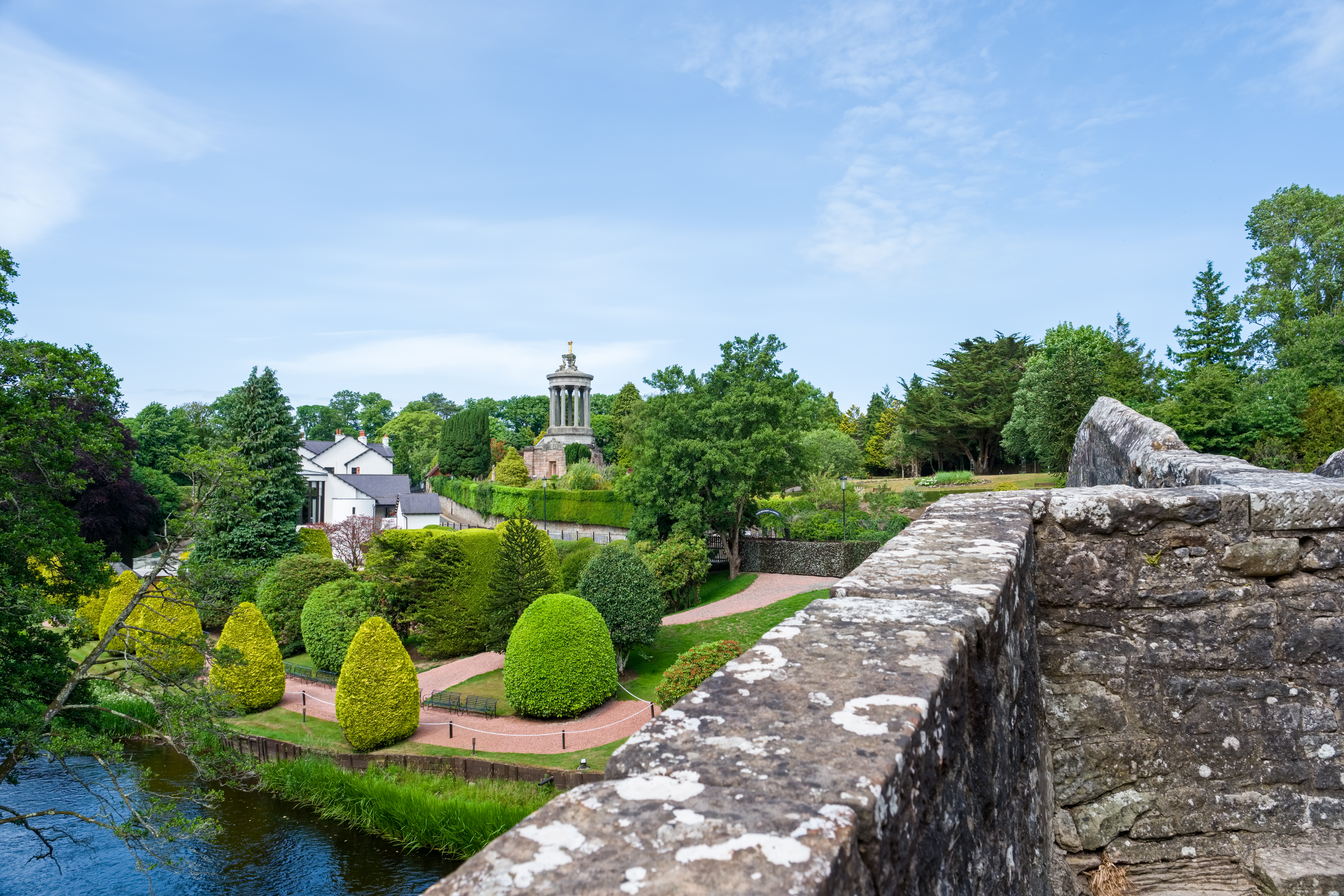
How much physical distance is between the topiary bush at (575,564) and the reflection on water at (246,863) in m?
9.69

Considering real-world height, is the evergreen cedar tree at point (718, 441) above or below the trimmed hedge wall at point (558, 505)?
above

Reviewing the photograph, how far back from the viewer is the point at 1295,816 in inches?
112

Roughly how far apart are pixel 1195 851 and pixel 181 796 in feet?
43.3

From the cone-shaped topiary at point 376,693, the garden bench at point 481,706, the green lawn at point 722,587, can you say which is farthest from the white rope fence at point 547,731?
the green lawn at point 722,587

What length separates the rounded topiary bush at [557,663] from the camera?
15.8 meters

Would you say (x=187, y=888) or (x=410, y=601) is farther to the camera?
(x=410, y=601)

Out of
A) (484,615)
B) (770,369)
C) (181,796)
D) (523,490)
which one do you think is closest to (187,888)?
(181,796)

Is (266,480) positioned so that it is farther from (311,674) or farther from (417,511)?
(417,511)

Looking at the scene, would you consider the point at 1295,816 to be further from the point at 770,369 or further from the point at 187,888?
the point at 770,369

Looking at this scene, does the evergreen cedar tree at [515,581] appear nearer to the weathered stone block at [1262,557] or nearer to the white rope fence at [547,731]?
the white rope fence at [547,731]

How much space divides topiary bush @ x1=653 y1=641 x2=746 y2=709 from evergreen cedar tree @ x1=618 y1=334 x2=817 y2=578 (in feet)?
39.4

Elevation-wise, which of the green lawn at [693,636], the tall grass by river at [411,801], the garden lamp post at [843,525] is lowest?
the tall grass by river at [411,801]

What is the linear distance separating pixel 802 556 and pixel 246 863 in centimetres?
1979

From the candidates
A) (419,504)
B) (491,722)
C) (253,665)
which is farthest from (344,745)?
(419,504)
